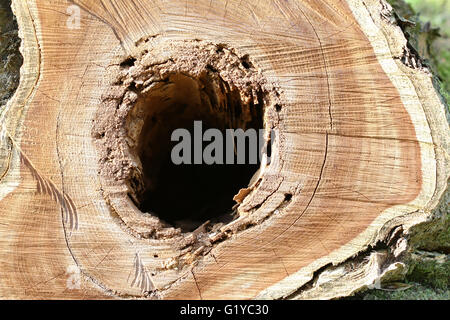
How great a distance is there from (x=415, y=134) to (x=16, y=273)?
137 centimetres

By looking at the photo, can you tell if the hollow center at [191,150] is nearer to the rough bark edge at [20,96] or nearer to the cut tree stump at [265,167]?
the cut tree stump at [265,167]

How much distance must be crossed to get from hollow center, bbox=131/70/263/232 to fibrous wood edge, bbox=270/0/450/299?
1.34ft

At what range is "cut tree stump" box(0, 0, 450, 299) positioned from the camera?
1.64 metres

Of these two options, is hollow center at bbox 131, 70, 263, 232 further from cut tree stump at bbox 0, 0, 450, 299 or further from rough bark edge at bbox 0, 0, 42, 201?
rough bark edge at bbox 0, 0, 42, 201

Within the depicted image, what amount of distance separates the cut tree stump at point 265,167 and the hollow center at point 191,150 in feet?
0.48

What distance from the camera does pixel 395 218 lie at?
5.51 ft

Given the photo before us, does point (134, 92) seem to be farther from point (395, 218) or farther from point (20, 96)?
point (395, 218)

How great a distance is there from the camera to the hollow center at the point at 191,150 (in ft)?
6.02

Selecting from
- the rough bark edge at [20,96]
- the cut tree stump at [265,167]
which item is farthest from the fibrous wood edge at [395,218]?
the rough bark edge at [20,96]

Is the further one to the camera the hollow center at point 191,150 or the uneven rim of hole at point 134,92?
the hollow center at point 191,150

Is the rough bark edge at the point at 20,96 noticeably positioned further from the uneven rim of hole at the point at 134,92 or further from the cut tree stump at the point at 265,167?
the uneven rim of hole at the point at 134,92

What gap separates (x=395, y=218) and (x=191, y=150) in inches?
46.9

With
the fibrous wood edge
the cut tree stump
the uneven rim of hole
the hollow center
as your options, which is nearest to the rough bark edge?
the cut tree stump

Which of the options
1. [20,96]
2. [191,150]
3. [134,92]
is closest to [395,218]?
[134,92]
